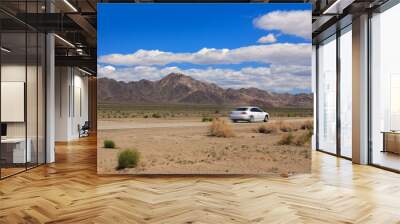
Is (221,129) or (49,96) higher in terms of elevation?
(49,96)

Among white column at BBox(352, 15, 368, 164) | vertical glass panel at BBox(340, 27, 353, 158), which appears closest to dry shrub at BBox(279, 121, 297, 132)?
white column at BBox(352, 15, 368, 164)

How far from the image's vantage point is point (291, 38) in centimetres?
655

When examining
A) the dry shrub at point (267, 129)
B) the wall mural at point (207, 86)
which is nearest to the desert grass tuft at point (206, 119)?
the wall mural at point (207, 86)

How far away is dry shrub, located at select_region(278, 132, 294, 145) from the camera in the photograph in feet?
21.4

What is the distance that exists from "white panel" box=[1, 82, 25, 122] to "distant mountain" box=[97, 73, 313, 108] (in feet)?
4.57

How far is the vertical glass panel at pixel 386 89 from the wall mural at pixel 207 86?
1.60 meters

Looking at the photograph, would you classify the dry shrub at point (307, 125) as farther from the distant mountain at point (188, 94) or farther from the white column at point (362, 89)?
the white column at point (362, 89)

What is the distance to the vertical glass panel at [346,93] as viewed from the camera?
8.57 metres

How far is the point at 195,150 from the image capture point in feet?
21.3

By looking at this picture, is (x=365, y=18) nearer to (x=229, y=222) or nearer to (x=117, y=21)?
(x=117, y=21)

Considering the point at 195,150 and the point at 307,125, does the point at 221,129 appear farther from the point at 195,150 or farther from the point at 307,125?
the point at 307,125

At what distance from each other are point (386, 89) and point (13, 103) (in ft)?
21.8

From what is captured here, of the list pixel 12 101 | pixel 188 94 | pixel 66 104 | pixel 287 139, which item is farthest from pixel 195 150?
pixel 66 104

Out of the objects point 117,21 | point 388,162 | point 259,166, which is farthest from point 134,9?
point 388,162
